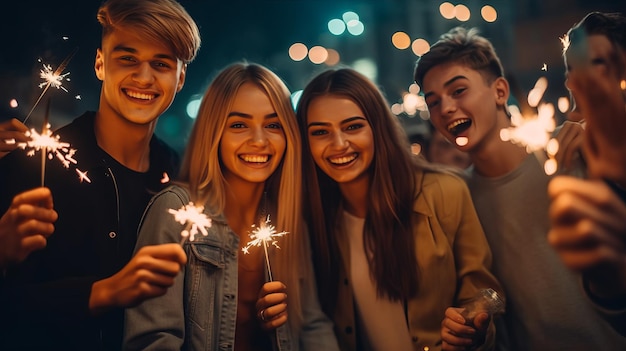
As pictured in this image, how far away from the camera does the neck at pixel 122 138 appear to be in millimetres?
2426

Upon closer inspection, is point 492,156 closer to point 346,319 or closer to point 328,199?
point 328,199

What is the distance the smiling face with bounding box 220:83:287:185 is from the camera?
259cm

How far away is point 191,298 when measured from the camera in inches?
91.8

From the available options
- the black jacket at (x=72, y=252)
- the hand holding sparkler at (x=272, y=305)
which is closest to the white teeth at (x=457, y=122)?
the hand holding sparkler at (x=272, y=305)

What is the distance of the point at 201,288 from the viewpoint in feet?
7.73

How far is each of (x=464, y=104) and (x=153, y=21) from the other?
1817 mm

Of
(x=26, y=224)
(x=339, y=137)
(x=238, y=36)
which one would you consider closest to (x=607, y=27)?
(x=339, y=137)

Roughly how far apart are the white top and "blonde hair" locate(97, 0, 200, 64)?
153 centimetres

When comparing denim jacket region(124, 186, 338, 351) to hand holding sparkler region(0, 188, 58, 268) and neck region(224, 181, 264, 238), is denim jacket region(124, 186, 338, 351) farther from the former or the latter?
hand holding sparkler region(0, 188, 58, 268)

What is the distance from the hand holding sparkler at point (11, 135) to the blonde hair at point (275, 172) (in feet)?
2.51

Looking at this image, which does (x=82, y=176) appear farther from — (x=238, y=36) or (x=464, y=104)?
(x=238, y=36)

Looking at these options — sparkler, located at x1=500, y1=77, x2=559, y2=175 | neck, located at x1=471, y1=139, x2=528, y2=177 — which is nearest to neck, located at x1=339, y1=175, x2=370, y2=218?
neck, located at x1=471, y1=139, x2=528, y2=177

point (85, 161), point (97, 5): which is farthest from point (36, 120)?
point (97, 5)

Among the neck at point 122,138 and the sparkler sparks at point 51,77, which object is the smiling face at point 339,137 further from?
the sparkler sparks at point 51,77
